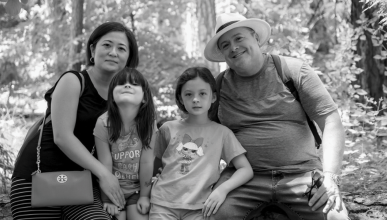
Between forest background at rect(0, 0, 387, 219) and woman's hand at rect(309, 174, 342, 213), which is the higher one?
forest background at rect(0, 0, 387, 219)

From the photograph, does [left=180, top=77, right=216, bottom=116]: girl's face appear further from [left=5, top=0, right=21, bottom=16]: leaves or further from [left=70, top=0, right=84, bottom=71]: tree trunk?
[left=70, top=0, right=84, bottom=71]: tree trunk

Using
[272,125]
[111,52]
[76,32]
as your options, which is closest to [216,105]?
[272,125]

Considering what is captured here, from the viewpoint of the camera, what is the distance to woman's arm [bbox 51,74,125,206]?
9.29 feet

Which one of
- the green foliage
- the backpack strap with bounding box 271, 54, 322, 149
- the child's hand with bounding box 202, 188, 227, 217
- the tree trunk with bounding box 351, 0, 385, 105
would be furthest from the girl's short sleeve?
the tree trunk with bounding box 351, 0, 385, 105

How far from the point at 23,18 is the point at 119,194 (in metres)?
9.77

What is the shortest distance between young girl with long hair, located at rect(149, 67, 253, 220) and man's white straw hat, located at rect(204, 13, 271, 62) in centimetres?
39


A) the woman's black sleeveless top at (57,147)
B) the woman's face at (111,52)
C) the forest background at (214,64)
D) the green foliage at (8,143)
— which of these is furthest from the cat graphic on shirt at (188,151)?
the green foliage at (8,143)

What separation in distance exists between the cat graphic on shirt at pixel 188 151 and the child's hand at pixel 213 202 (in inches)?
9.5

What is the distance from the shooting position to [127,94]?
2852mm

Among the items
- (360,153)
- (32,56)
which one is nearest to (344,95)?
(360,153)

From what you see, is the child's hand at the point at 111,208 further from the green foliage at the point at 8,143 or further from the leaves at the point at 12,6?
the green foliage at the point at 8,143

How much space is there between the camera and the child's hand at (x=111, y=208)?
2.86 metres

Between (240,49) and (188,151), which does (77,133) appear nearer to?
(188,151)

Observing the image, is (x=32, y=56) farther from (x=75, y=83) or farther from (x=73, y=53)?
(x=75, y=83)
